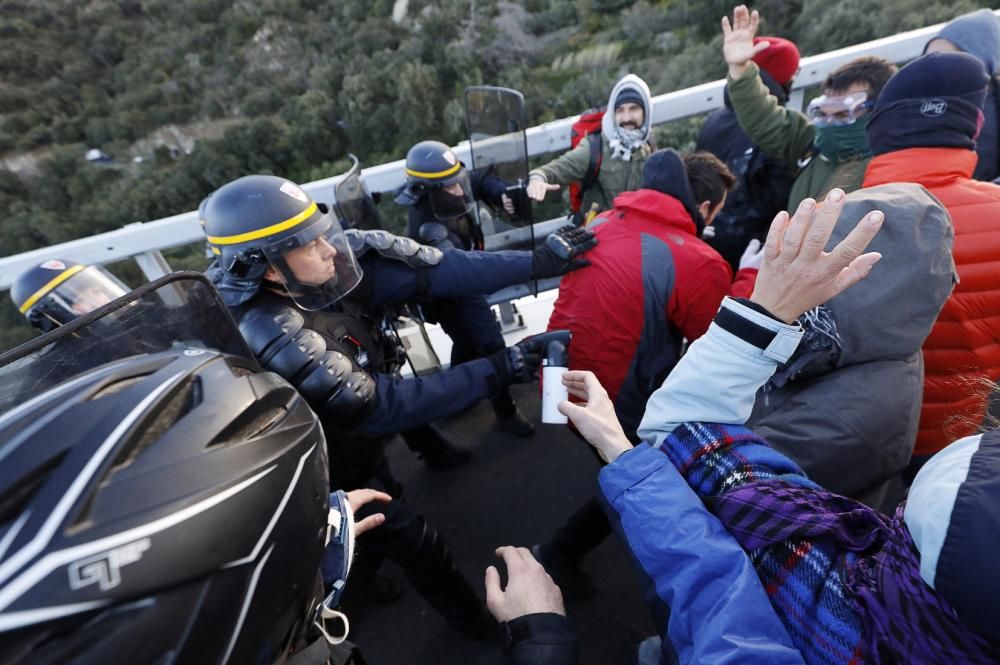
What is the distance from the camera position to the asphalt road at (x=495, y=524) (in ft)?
7.18

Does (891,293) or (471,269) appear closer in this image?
(891,293)

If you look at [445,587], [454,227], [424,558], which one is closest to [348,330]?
[424,558]

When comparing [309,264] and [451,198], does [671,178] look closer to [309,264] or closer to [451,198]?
[309,264]

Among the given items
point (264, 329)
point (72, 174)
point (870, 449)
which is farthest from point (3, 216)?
point (870, 449)

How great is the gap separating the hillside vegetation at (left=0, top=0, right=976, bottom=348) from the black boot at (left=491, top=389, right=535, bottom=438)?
22.0 ft

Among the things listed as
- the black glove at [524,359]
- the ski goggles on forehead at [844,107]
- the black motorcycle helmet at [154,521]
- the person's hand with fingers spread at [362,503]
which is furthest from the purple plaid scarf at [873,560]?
the ski goggles on forehead at [844,107]

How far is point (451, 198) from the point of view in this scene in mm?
3400

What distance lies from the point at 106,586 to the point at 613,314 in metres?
1.69

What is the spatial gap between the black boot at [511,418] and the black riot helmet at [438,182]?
1377 mm

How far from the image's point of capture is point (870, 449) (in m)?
1.25

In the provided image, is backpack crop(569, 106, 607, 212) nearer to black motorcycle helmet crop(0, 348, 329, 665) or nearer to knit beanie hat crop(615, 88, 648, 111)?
knit beanie hat crop(615, 88, 648, 111)

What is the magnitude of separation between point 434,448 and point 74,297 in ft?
6.66

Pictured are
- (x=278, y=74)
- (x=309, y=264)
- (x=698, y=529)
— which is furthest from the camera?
(x=278, y=74)

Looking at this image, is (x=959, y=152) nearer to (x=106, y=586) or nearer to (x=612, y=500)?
(x=612, y=500)
